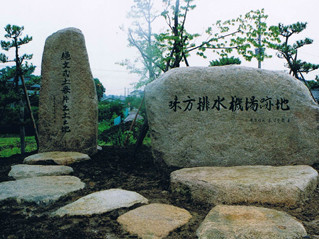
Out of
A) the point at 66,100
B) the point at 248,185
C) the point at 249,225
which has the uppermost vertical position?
the point at 66,100

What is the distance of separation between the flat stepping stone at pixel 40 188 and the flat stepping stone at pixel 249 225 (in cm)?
176

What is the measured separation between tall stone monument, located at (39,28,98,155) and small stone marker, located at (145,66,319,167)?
2166 millimetres

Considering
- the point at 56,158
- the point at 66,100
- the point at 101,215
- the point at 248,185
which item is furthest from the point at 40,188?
the point at 66,100

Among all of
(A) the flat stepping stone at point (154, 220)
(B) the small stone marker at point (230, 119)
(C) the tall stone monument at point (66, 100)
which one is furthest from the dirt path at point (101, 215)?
(C) the tall stone monument at point (66, 100)

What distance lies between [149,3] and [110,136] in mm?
4546

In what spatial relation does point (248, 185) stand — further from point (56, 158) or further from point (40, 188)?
point (56, 158)

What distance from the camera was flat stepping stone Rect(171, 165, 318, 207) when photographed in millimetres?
2816

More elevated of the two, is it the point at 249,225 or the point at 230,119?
the point at 230,119

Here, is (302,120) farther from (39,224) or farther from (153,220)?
(39,224)

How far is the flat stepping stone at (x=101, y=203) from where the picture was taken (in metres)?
2.64

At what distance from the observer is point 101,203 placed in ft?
9.24

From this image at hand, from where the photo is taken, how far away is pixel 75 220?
2479 mm

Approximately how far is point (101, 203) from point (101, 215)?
0.24 m

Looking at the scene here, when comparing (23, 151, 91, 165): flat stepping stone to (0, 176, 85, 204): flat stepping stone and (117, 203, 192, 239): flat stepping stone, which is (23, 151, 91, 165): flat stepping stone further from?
(117, 203, 192, 239): flat stepping stone
